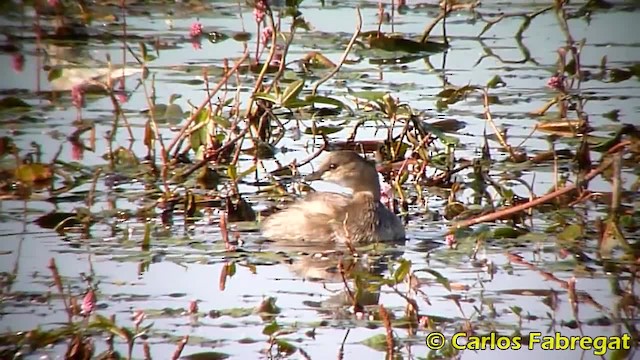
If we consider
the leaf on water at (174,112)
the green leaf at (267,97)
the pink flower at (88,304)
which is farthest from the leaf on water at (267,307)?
the leaf on water at (174,112)

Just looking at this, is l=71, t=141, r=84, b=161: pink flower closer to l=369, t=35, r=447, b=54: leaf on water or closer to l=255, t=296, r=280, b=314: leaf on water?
l=255, t=296, r=280, b=314: leaf on water

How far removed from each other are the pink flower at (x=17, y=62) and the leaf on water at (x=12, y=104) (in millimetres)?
1741

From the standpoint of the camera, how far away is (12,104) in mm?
11375

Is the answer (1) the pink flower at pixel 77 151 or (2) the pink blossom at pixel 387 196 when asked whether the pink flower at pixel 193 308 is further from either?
(1) the pink flower at pixel 77 151

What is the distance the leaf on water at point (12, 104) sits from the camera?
11328 mm

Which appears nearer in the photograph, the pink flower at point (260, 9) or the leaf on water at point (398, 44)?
the pink flower at point (260, 9)

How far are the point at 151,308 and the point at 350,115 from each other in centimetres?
446

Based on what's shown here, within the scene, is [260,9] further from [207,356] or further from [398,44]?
[398,44]

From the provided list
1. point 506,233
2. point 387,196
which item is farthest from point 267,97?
point 506,233

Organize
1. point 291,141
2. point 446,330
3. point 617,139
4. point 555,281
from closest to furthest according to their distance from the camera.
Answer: point 446,330, point 555,281, point 617,139, point 291,141

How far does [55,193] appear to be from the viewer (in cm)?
924

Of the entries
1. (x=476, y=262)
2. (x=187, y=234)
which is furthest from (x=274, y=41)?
(x=476, y=262)

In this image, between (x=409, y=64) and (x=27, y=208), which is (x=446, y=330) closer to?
(x=27, y=208)

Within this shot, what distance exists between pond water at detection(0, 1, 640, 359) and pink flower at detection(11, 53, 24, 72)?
0.03 m
